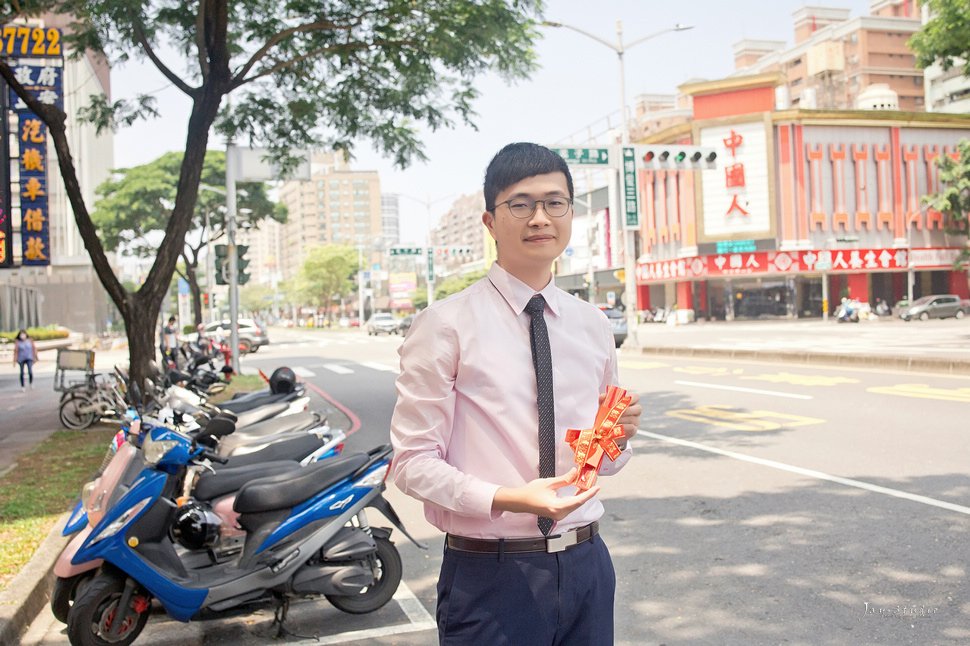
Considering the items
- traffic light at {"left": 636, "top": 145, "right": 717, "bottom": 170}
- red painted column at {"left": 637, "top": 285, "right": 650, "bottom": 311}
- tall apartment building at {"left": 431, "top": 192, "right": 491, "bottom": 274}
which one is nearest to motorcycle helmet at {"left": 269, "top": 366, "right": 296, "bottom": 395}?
traffic light at {"left": 636, "top": 145, "right": 717, "bottom": 170}

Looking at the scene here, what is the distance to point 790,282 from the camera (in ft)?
163

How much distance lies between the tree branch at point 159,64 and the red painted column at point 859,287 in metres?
43.4

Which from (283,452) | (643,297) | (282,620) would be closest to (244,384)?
(283,452)

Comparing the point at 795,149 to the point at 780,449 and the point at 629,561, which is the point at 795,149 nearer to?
the point at 780,449

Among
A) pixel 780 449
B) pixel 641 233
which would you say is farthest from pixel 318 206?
pixel 780 449

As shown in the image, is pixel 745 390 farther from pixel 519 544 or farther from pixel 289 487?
pixel 519 544

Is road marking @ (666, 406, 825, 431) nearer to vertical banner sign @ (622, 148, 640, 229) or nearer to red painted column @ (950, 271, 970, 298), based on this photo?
vertical banner sign @ (622, 148, 640, 229)

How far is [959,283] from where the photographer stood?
51125 mm

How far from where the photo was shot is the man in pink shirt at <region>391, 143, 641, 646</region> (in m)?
1.96

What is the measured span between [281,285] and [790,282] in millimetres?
96559

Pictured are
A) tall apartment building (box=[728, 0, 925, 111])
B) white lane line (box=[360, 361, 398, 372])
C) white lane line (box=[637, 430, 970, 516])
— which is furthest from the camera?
tall apartment building (box=[728, 0, 925, 111])

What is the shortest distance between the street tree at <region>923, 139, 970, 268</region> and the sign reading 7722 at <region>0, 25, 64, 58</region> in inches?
1829

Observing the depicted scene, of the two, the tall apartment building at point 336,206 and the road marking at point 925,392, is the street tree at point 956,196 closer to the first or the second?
the road marking at point 925,392

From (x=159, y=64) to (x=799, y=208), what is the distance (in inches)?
1632
